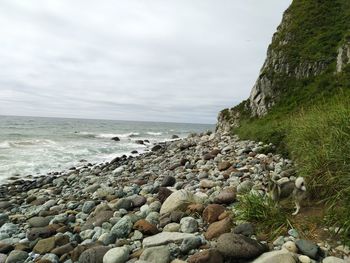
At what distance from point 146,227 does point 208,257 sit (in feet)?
5.61

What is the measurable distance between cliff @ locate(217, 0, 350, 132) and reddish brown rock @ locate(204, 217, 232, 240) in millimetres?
14710

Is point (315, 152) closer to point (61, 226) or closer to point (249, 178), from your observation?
point (249, 178)

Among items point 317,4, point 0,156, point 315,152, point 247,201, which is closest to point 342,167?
point 315,152

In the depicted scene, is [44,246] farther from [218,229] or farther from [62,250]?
[218,229]

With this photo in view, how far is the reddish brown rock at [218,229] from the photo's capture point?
4.82 m

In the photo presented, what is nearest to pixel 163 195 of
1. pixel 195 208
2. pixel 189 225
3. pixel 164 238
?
pixel 195 208

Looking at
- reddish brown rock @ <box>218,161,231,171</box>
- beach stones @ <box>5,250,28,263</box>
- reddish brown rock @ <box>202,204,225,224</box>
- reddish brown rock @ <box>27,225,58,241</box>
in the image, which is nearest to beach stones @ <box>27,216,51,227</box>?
reddish brown rock @ <box>27,225,58,241</box>

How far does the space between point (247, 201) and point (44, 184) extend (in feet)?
34.3

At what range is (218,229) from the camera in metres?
4.88

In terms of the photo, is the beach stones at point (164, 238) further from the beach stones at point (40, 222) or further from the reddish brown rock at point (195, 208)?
the beach stones at point (40, 222)

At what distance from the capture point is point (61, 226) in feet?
21.9

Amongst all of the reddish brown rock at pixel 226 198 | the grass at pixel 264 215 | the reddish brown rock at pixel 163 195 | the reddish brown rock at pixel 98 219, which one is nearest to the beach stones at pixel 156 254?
the grass at pixel 264 215

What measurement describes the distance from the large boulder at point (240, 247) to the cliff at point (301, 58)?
15.4 meters

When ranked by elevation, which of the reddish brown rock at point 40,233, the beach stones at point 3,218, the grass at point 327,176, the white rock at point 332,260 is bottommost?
the beach stones at point 3,218
